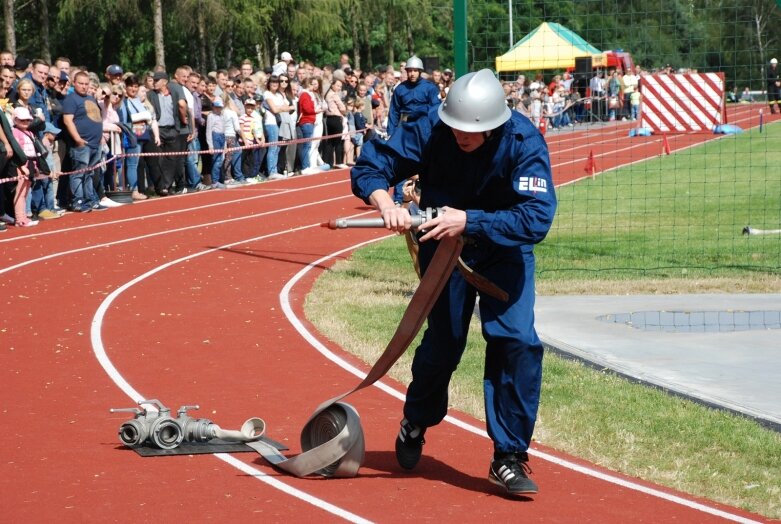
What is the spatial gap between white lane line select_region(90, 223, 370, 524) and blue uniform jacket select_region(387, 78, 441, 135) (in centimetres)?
284

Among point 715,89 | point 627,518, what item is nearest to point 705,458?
point 627,518

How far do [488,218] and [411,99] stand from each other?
945 cm

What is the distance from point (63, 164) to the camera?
62.8 ft

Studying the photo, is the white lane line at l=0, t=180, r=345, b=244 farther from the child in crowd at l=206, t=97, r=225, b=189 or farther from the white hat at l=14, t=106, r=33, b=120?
the white hat at l=14, t=106, r=33, b=120

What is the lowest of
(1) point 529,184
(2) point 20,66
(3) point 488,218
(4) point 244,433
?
(4) point 244,433

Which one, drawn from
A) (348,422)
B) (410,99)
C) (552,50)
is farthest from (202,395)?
(552,50)

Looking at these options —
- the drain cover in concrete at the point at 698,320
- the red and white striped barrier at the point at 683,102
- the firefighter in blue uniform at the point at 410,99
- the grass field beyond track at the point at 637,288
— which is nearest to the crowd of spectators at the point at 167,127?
the firefighter in blue uniform at the point at 410,99

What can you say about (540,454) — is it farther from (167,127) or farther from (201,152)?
(201,152)

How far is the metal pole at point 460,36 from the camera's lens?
13.2 metres

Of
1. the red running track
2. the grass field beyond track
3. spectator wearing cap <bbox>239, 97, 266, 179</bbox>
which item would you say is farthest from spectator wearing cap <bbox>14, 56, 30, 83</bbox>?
the grass field beyond track

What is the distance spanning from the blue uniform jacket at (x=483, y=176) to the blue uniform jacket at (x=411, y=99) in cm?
886

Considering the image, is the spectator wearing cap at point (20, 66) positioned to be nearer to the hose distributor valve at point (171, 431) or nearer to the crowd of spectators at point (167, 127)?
the crowd of spectators at point (167, 127)

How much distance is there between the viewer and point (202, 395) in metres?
8.59

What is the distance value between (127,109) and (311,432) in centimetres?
1508
